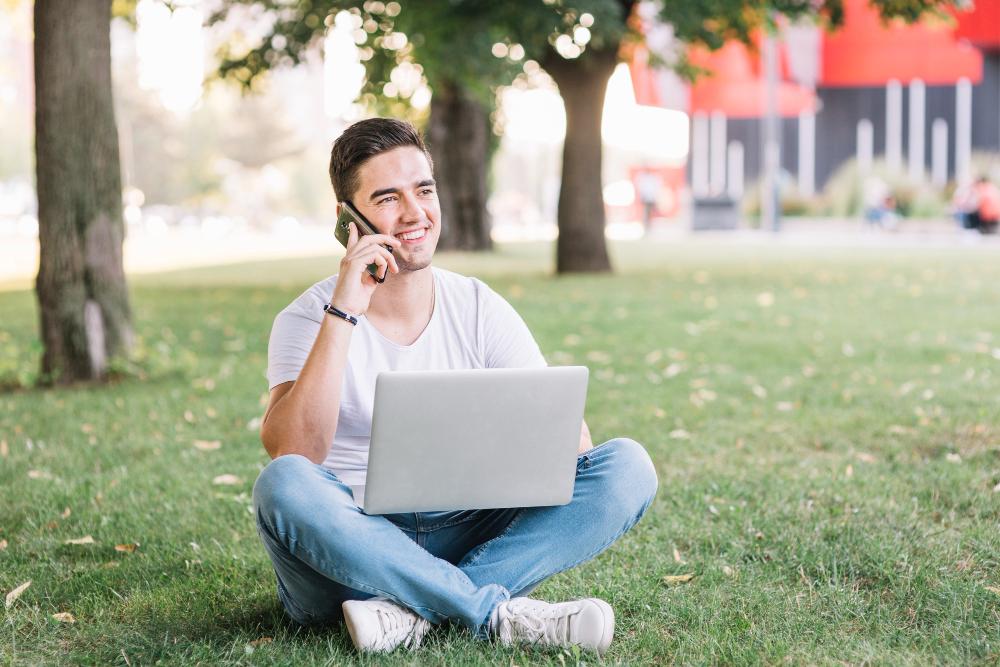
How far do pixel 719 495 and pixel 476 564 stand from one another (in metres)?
2.06

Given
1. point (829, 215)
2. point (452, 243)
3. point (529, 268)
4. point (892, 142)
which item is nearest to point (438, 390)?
point (529, 268)

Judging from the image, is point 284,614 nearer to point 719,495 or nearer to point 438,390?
point 438,390

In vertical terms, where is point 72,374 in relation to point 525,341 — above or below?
below

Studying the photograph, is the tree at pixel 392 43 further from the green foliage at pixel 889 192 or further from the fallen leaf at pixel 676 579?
the green foliage at pixel 889 192

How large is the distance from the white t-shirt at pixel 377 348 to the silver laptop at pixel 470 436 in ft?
1.14

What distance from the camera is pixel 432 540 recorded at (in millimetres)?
3447

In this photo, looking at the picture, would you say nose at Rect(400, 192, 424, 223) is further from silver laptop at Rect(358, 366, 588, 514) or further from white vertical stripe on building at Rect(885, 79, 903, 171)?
white vertical stripe on building at Rect(885, 79, 903, 171)

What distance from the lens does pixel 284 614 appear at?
367cm

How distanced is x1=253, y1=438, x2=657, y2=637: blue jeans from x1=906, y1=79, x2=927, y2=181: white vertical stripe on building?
145 feet

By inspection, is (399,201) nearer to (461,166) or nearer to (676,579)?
(676,579)

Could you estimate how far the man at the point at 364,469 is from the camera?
314cm

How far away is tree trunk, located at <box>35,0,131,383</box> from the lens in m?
8.19

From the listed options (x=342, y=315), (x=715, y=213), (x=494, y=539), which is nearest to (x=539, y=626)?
(x=494, y=539)

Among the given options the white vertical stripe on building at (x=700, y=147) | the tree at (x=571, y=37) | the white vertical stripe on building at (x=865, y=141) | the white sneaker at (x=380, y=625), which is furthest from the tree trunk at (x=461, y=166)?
the white vertical stripe on building at (x=700, y=147)
